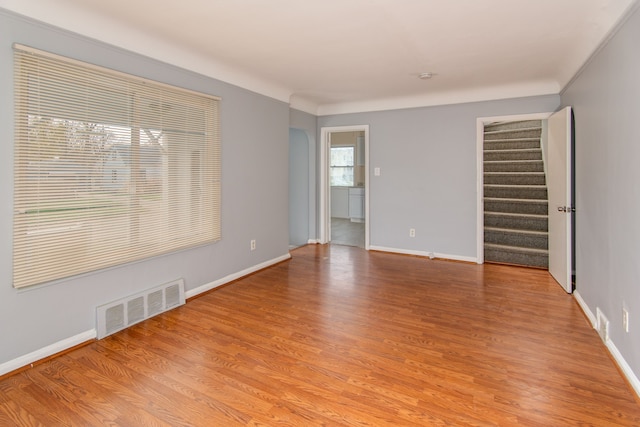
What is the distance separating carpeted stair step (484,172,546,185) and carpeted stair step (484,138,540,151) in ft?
2.07

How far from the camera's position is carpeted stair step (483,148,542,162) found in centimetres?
561

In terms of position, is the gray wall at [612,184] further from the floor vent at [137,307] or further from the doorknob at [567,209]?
the floor vent at [137,307]

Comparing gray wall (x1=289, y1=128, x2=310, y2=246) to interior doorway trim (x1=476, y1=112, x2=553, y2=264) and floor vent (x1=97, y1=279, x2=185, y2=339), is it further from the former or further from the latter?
floor vent (x1=97, y1=279, x2=185, y2=339)

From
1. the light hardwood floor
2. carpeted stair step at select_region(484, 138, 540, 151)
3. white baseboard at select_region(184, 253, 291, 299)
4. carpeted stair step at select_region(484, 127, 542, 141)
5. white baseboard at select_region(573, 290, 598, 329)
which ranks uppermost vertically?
carpeted stair step at select_region(484, 127, 542, 141)

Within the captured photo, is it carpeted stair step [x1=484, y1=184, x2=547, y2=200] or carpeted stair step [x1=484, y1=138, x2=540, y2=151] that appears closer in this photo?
carpeted stair step [x1=484, y1=184, x2=547, y2=200]

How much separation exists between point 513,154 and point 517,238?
162cm

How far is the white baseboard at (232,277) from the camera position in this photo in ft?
11.6

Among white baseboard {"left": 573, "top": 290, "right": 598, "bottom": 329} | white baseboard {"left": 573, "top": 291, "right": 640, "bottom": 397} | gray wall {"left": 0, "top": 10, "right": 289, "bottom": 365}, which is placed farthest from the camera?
white baseboard {"left": 573, "top": 290, "right": 598, "bottom": 329}

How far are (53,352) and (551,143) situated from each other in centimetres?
512

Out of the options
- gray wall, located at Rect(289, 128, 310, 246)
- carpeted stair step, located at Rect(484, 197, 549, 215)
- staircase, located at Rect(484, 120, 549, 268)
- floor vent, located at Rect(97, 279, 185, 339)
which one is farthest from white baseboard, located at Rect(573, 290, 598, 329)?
gray wall, located at Rect(289, 128, 310, 246)

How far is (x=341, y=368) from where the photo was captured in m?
2.22

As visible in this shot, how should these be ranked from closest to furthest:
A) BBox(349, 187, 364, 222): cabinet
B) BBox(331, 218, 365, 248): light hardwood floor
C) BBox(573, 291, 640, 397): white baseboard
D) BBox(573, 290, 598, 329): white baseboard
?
BBox(573, 291, 640, 397): white baseboard < BBox(573, 290, 598, 329): white baseboard < BBox(331, 218, 365, 248): light hardwood floor < BBox(349, 187, 364, 222): cabinet

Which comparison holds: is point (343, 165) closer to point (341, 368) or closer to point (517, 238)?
point (517, 238)

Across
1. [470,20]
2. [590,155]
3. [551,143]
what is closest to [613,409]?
[590,155]
